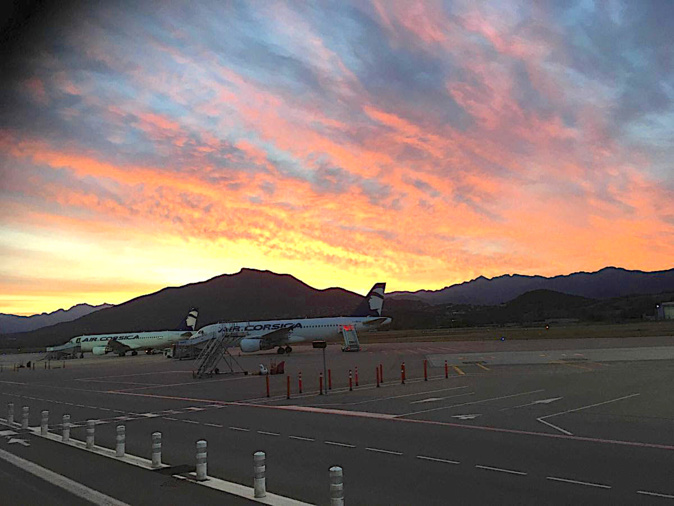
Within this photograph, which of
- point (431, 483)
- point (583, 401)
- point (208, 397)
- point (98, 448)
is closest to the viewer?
point (431, 483)

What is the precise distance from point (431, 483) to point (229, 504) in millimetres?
3289

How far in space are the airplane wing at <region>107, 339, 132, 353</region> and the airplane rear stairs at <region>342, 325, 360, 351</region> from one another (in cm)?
3635

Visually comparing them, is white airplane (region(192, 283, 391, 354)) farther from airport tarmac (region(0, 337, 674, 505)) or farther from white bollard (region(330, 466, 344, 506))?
white bollard (region(330, 466, 344, 506))

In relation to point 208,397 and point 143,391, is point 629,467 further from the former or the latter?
point 143,391

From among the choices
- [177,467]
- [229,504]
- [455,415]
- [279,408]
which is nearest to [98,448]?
[177,467]

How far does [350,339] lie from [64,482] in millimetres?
48780

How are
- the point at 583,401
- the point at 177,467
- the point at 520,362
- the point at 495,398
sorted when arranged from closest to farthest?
1. the point at 177,467
2. the point at 583,401
3. the point at 495,398
4. the point at 520,362

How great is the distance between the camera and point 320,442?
1339 cm

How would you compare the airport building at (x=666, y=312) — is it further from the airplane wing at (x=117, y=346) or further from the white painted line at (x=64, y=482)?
the white painted line at (x=64, y=482)

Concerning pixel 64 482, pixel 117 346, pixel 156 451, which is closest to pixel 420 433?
pixel 156 451

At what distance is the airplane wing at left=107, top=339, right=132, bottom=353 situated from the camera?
3140 inches

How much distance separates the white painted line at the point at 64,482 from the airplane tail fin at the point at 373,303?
5639cm

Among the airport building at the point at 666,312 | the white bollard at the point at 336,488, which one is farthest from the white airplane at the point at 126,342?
the airport building at the point at 666,312

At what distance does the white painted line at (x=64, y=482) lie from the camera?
884cm
